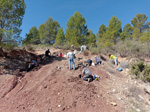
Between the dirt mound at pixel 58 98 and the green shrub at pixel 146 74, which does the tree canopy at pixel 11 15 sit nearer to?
the dirt mound at pixel 58 98

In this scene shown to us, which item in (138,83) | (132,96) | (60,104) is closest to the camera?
(60,104)

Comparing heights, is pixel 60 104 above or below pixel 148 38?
below

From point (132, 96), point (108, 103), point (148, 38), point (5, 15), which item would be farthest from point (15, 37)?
point (148, 38)

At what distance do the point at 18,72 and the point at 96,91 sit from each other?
17.2ft

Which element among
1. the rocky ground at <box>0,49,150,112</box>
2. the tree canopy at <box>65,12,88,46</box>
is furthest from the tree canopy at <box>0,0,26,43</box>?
the tree canopy at <box>65,12,88,46</box>

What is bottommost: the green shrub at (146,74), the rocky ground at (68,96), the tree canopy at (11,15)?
the rocky ground at (68,96)

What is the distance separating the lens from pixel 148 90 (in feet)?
16.3

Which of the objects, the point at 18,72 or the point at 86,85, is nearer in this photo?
the point at 86,85

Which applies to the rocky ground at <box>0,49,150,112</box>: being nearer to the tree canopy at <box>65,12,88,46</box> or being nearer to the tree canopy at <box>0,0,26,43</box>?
the tree canopy at <box>0,0,26,43</box>

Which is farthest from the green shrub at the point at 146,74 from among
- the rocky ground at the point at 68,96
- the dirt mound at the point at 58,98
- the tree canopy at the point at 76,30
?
the tree canopy at the point at 76,30

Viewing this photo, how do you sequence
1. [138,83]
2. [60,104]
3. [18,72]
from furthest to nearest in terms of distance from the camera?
[18,72] → [138,83] → [60,104]

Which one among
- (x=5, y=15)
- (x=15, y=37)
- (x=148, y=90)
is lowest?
(x=148, y=90)

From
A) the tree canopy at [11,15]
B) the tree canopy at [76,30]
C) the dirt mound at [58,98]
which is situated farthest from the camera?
the tree canopy at [76,30]

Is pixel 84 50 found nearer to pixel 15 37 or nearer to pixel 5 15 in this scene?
pixel 15 37
